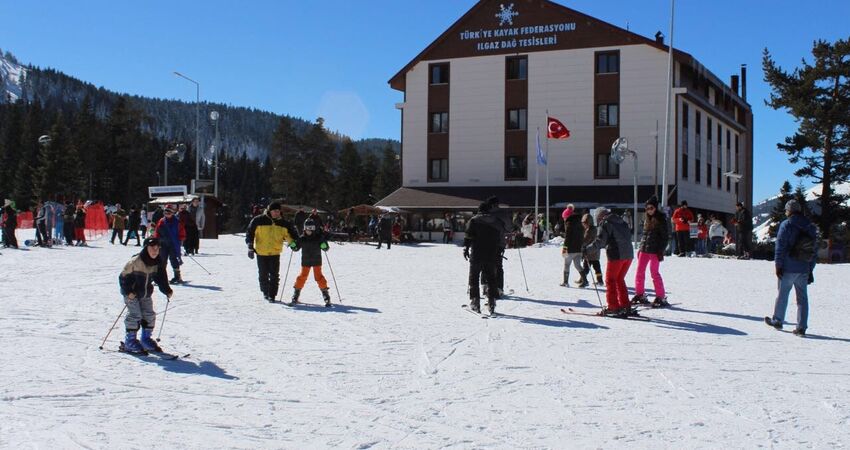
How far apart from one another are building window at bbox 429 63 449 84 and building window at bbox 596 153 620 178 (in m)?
9.78

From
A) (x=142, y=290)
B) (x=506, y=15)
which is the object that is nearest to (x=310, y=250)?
(x=142, y=290)

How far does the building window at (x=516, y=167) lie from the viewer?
3810 cm

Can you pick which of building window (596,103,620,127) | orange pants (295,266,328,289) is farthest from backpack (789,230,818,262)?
building window (596,103,620,127)

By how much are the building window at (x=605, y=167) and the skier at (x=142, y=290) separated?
32061mm

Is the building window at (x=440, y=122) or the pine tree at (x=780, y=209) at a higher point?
the building window at (x=440, y=122)

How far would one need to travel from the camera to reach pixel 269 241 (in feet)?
35.5

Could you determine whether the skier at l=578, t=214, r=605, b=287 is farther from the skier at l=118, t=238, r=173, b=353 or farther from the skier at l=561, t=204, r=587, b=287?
the skier at l=118, t=238, r=173, b=353

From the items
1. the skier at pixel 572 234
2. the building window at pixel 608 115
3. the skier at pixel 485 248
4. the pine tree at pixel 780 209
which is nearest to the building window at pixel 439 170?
the building window at pixel 608 115

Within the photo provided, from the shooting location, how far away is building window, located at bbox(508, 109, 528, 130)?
1495 inches

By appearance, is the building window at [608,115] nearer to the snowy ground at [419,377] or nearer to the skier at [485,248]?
the snowy ground at [419,377]

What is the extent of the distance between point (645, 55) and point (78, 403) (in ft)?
114

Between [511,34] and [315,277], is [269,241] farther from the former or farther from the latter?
[511,34]

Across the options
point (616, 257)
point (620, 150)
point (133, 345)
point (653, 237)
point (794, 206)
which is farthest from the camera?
point (620, 150)

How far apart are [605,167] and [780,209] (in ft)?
29.5
